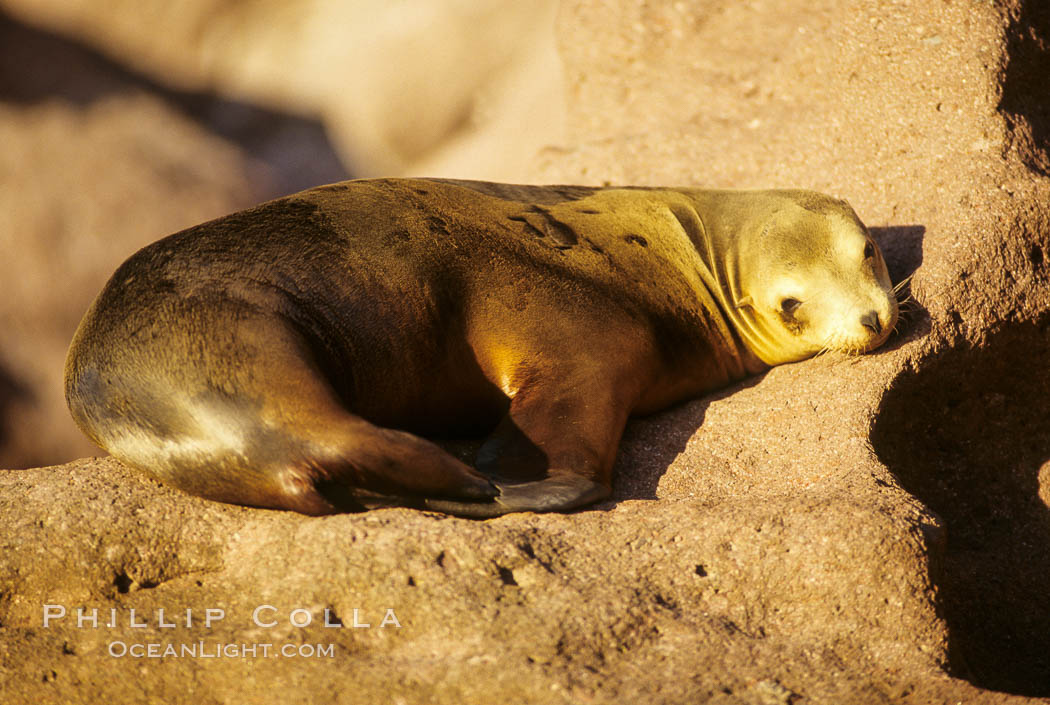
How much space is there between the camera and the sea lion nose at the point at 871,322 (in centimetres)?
447

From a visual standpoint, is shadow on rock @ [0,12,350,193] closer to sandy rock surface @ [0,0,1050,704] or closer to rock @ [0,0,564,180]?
rock @ [0,0,564,180]

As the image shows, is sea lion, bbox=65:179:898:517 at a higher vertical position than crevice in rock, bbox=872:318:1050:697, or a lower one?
higher

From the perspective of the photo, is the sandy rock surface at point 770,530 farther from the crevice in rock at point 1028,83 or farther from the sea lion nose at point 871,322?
the sea lion nose at point 871,322

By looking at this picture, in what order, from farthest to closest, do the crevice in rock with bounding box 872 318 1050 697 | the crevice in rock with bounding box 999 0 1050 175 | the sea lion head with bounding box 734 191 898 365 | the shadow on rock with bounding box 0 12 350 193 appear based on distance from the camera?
the shadow on rock with bounding box 0 12 350 193
the crevice in rock with bounding box 999 0 1050 175
the sea lion head with bounding box 734 191 898 365
the crevice in rock with bounding box 872 318 1050 697

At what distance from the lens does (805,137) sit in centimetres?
586

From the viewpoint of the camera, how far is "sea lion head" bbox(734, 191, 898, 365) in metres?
4.55

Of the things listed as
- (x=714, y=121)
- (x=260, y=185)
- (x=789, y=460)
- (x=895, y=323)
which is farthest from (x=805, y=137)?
(x=260, y=185)

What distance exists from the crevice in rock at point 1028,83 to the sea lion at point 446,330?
49.4 inches

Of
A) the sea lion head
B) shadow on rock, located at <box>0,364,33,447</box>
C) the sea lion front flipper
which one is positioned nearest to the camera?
the sea lion front flipper

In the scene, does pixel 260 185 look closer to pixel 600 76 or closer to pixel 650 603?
pixel 600 76

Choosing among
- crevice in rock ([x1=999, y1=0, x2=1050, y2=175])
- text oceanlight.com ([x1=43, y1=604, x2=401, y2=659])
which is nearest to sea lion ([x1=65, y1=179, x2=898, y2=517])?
text oceanlight.com ([x1=43, y1=604, x2=401, y2=659])

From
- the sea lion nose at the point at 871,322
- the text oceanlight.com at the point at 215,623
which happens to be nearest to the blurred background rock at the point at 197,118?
the sea lion nose at the point at 871,322

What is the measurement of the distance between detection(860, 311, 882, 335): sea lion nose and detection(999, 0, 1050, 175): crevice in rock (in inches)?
60.2

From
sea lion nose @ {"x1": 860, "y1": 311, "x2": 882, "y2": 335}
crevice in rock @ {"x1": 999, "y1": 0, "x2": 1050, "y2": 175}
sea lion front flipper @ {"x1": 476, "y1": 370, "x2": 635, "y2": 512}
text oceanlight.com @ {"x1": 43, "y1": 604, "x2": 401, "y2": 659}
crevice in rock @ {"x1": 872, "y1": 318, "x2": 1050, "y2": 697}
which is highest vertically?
crevice in rock @ {"x1": 999, "y1": 0, "x2": 1050, "y2": 175}
